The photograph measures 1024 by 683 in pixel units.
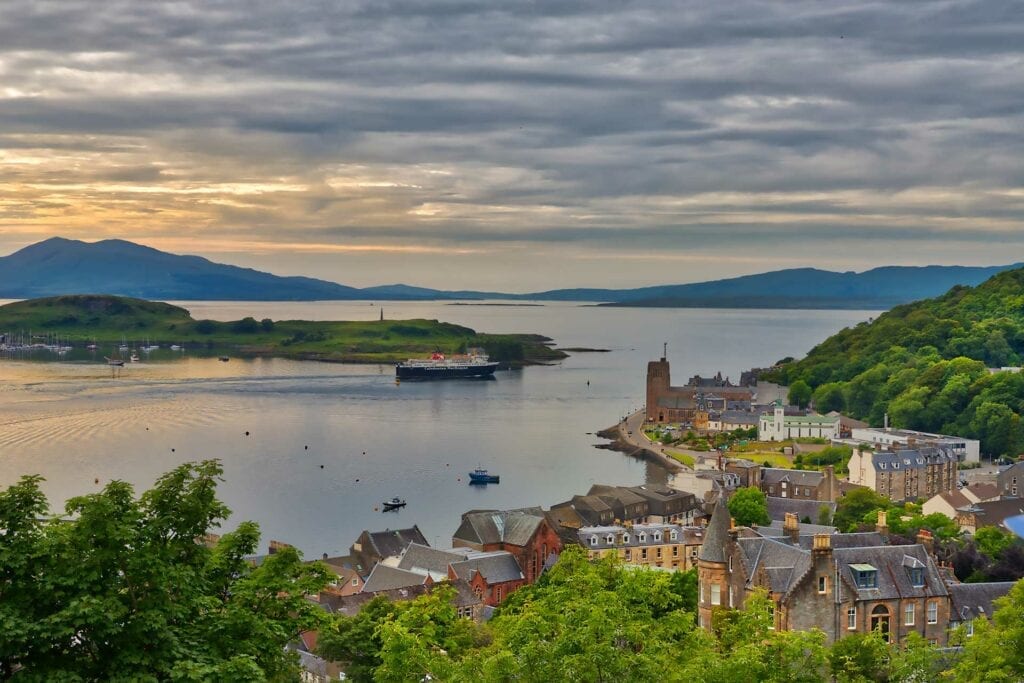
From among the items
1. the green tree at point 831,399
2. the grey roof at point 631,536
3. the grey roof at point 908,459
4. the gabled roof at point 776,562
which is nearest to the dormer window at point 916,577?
the gabled roof at point 776,562

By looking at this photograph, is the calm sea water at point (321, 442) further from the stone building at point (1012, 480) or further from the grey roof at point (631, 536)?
the stone building at point (1012, 480)

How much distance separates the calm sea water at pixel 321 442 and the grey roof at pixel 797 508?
56.6 feet

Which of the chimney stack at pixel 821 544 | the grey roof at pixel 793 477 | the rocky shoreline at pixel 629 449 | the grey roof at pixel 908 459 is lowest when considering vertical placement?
the rocky shoreline at pixel 629 449

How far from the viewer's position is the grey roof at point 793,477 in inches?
2817

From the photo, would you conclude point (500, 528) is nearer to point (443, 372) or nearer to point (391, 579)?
point (391, 579)

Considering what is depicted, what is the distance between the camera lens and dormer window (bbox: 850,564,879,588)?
32.3 metres

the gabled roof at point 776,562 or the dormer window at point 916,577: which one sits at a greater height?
the gabled roof at point 776,562

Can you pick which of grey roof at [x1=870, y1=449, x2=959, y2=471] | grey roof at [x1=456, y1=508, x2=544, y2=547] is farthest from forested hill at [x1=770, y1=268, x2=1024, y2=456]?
grey roof at [x1=456, y1=508, x2=544, y2=547]

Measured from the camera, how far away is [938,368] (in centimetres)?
11875

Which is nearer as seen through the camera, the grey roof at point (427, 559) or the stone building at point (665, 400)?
the grey roof at point (427, 559)

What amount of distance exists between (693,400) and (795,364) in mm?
39390

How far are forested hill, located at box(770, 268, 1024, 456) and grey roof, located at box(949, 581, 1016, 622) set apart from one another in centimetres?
6814

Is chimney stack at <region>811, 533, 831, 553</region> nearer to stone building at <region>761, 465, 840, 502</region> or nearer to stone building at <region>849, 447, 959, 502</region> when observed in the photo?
stone building at <region>761, 465, 840, 502</region>

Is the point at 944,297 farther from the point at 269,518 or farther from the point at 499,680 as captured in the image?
the point at 499,680
